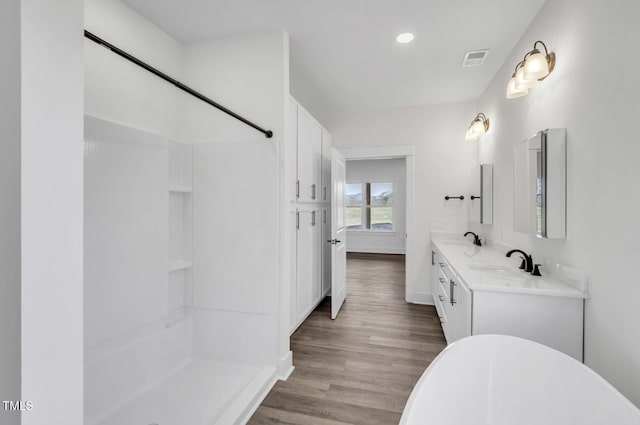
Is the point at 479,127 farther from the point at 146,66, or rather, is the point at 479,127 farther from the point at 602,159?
the point at 146,66

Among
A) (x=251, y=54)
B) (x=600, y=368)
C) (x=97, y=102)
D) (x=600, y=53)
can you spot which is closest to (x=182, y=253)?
(x=97, y=102)

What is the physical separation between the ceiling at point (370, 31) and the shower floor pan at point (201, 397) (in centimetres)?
256

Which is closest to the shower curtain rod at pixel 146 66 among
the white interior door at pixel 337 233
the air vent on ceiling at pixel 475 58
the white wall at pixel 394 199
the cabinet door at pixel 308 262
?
the cabinet door at pixel 308 262

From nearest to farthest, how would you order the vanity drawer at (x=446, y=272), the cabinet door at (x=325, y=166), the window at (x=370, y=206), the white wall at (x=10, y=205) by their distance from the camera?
the white wall at (x=10, y=205) < the vanity drawer at (x=446, y=272) < the cabinet door at (x=325, y=166) < the window at (x=370, y=206)

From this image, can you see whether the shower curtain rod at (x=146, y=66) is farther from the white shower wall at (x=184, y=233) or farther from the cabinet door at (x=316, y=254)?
the cabinet door at (x=316, y=254)

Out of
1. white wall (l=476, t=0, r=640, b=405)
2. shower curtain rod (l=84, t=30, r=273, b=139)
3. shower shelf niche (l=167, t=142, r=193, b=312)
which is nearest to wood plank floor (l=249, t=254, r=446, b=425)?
shower shelf niche (l=167, t=142, r=193, b=312)

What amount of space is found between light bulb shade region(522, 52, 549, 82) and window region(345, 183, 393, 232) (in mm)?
6098

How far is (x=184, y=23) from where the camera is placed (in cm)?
217

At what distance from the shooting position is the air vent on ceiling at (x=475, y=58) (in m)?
2.62

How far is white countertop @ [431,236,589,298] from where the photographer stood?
1622mm

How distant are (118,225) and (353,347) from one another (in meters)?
2.10

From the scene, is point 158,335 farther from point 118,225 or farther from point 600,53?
point 600,53

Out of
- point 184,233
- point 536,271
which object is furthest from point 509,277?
point 184,233

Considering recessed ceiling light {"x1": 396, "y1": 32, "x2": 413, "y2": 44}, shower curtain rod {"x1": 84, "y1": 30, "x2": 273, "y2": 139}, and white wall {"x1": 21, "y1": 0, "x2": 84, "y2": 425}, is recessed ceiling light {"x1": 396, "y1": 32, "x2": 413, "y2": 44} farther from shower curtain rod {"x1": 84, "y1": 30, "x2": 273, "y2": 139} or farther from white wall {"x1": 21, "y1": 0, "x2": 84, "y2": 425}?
white wall {"x1": 21, "y1": 0, "x2": 84, "y2": 425}
